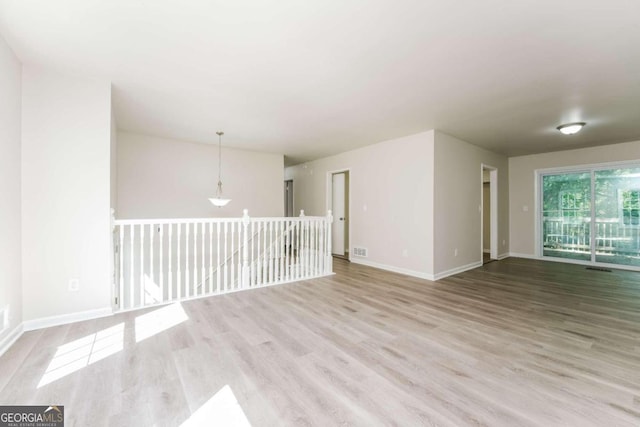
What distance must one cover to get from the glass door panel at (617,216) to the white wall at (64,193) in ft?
27.8

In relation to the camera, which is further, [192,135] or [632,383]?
[192,135]

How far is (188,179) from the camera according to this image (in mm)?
5289

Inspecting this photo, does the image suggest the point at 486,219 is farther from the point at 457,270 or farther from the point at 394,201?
the point at 394,201

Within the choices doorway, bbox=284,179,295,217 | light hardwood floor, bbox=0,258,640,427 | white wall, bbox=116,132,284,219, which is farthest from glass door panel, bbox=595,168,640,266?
doorway, bbox=284,179,295,217

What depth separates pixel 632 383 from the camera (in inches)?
70.1

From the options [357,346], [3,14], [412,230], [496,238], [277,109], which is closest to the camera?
[3,14]

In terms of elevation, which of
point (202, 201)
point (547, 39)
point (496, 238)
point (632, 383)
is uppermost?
point (547, 39)

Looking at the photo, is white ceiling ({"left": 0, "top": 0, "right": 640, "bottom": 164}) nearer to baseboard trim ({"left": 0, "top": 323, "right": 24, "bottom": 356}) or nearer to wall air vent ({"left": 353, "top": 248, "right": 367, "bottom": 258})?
baseboard trim ({"left": 0, "top": 323, "right": 24, "bottom": 356})

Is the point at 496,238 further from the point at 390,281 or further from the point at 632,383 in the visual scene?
the point at 632,383

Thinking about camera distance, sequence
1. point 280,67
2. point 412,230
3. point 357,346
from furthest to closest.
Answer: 1. point 412,230
2. point 280,67
3. point 357,346

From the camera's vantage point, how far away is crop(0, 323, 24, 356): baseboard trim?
6.92 ft

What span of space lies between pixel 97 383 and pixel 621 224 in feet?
27.2

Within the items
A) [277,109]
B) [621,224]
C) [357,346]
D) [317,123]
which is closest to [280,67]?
[277,109]

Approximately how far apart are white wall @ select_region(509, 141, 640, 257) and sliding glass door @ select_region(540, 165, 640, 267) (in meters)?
0.23
